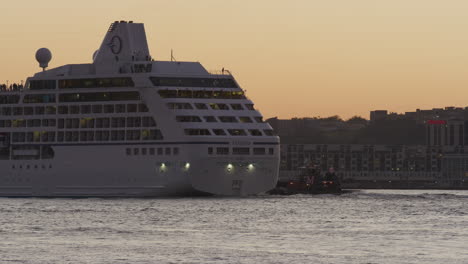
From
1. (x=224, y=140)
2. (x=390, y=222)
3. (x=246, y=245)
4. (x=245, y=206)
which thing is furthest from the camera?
(x=224, y=140)

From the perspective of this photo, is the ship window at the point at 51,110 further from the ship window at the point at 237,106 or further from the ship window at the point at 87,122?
the ship window at the point at 237,106

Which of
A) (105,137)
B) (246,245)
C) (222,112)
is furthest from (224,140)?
(246,245)

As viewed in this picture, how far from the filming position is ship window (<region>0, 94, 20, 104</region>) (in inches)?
4774

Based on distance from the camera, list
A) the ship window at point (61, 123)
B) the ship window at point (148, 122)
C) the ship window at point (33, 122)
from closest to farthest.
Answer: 1. the ship window at point (148, 122)
2. the ship window at point (61, 123)
3. the ship window at point (33, 122)

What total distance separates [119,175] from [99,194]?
8.15 feet

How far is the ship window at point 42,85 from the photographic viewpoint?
11956cm

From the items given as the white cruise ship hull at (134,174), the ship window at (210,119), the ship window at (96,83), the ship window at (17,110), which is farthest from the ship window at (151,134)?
the ship window at (17,110)

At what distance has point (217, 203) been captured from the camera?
10500cm

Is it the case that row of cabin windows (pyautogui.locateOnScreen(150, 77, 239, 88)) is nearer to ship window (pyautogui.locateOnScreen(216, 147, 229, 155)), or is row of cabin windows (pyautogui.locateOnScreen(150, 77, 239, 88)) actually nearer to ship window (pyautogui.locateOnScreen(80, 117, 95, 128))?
ship window (pyautogui.locateOnScreen(80, 117, 95, 128))

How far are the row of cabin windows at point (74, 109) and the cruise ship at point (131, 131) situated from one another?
88mm

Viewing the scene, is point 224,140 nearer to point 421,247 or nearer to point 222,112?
point 222,112

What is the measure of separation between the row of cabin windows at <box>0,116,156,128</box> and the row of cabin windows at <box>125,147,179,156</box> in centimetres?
233

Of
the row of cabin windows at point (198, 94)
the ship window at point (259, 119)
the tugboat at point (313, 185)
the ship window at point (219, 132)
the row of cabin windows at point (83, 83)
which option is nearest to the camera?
the ship window at point (219, 132)

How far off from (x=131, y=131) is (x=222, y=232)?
121 feet
